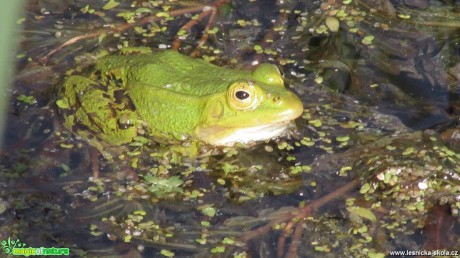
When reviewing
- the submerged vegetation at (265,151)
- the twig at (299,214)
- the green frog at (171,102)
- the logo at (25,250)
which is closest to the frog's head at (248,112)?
the green frog at (171,102)

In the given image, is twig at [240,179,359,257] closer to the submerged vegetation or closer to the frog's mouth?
the submerged vegetation

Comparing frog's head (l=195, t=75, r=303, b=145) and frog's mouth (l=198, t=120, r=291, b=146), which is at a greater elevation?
frog's head (l=195, t=75, r=303, b=145)

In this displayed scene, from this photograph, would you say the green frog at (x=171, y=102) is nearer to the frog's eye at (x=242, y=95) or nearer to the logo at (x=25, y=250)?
the frog's eye at (x=242, y=95)

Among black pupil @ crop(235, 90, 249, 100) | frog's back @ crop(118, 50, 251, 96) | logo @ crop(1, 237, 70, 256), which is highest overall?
black pupil @ crop(235, 90, 249, 100)

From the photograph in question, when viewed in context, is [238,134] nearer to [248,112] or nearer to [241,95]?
[248,112]

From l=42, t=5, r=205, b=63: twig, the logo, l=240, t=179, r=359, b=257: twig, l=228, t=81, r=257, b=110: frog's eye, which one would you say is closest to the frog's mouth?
l=228, t=81, r=257, b=110: frog's eye

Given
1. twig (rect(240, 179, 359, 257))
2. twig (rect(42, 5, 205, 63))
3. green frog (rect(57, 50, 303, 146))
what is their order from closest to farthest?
twig (rect(240, 179, 359, 257)) < green frog (rect(57, 50, 303, 146)) < twig (rect(42, 5, 205, 63))

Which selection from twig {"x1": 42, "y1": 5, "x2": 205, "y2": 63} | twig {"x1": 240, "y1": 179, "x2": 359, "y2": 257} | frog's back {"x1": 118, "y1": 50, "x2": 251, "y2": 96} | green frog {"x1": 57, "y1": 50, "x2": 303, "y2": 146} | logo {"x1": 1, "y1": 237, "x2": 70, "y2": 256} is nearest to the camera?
logo {"x1": 1, "y1": 237, "x2": 70, "y2": 256}

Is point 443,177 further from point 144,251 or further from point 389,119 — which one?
point 144,251

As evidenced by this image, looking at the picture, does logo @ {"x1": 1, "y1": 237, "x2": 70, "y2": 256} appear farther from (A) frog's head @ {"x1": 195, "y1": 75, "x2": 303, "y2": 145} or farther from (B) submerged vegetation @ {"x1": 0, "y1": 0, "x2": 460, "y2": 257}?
(A) frog's head @ {"x1": 195, "y1": 75, "x2": 303, "y2": 145}

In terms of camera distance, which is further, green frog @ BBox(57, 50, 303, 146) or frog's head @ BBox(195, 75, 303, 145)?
green frog @ BBox(57, 50, 303, 146)
